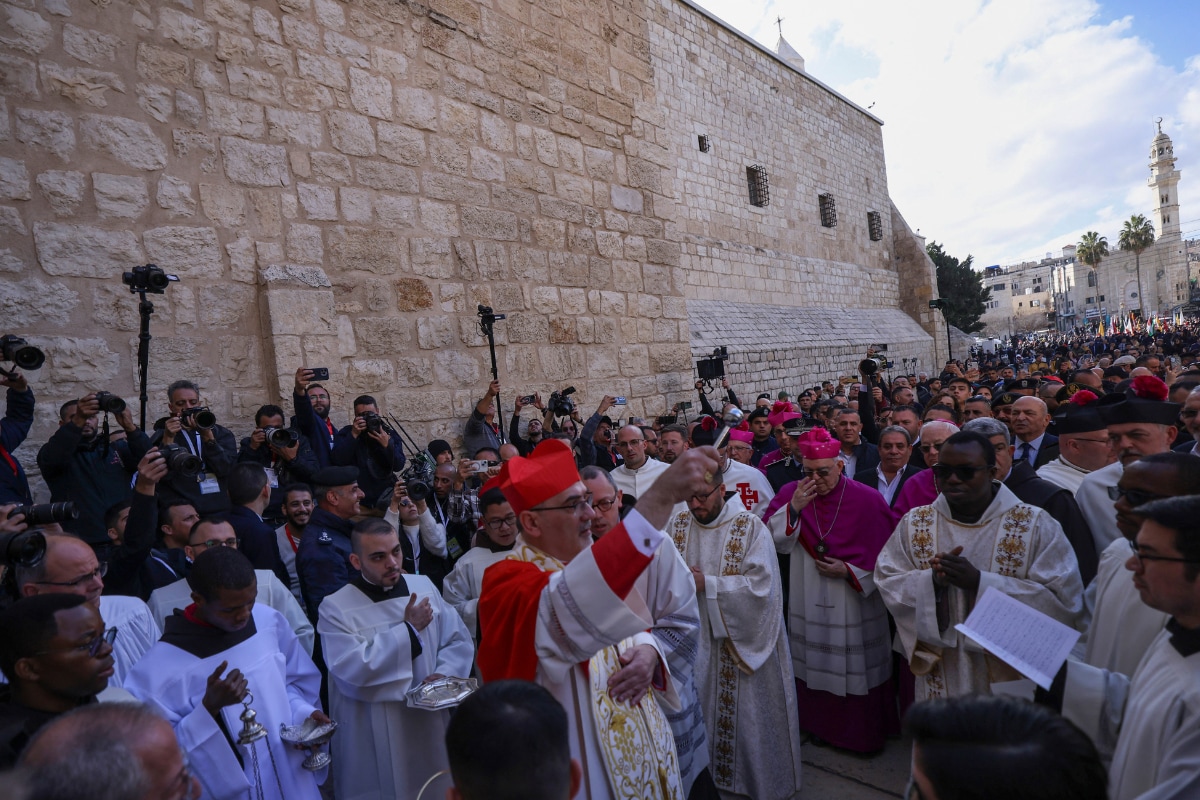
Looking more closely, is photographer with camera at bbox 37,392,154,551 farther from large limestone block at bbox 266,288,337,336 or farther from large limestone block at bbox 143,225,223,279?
large limestone block at bbox 266,288,337,336

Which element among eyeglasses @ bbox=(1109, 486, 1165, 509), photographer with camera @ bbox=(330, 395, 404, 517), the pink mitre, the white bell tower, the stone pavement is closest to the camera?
eyeglasses @ bbox=(1109, 486, 1165, 509)

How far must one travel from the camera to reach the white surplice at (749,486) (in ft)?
14.9

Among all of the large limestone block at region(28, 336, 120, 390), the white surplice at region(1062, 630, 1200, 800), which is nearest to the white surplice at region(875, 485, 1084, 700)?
the white surplice at region(1062, 630, 1200, 800)

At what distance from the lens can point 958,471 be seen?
2.79 meters

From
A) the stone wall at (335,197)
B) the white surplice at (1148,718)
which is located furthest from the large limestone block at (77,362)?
the white surplice at (1148,718)

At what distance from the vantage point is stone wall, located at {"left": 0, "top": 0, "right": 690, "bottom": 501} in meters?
4.22

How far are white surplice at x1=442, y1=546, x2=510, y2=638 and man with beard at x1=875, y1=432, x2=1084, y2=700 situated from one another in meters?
1.91

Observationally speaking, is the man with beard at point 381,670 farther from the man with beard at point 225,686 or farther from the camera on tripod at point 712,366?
the camera on tripod at point 712,366

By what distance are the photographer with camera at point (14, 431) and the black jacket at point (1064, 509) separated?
4.82m

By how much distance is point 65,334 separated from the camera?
418 cm

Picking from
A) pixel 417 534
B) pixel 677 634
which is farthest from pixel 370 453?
pixel 677 634

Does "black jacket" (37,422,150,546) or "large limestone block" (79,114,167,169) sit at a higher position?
"large limestone block" (79,114,167,169)

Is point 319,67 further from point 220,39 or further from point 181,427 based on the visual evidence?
point 181,427

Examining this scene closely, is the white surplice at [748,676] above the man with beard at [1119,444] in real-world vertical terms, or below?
below
